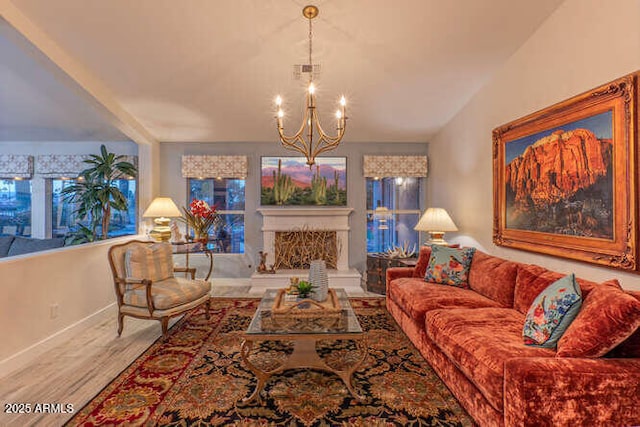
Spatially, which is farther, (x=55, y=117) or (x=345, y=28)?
(x=55, y=117)

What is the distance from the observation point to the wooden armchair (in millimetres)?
3170

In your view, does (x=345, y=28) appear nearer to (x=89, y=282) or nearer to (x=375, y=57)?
(x=375, y=57)

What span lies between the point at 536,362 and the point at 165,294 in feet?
10.3

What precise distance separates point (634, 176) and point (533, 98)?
4.26 ft

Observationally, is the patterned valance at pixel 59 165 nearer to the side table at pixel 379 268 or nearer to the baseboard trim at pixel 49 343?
the baseboard trim at pixel 49 343

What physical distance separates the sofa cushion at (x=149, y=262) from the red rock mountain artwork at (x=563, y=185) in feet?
13.1

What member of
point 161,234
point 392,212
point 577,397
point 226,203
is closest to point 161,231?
point 161,234

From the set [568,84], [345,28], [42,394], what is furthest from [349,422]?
[345,28]

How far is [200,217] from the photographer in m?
5.12

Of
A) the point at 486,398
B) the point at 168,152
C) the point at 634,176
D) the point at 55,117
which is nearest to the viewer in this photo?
the point at 486,398

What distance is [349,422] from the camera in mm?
1996

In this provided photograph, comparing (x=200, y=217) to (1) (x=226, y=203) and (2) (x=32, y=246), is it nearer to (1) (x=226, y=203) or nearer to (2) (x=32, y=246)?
(1) (x=226, y=203)

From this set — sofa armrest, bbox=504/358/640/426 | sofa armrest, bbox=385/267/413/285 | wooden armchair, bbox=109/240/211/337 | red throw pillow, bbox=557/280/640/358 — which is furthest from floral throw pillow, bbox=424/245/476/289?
wooden armchair, bbox=109/240/211/337

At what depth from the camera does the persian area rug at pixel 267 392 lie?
203cm
